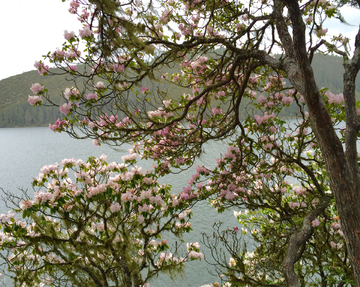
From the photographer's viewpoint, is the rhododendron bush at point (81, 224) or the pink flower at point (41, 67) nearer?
the pink flower at point (41, 67)

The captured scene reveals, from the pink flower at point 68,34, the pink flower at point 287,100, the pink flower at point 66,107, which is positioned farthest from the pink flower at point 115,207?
the pink flower at point 287,100

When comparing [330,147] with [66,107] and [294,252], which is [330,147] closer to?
[294,252]

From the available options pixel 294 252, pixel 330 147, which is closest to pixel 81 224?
pixel 294 252

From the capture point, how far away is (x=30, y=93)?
459 ft

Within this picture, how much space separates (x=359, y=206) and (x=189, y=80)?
3.90m

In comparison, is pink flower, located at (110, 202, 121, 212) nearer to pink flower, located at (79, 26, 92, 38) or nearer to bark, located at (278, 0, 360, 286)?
pink flower, located at (79, 26, 92, 38)

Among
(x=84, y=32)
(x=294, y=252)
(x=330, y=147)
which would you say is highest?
(x=84, y=32)

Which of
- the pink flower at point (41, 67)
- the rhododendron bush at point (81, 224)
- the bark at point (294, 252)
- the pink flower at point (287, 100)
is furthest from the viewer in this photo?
the pink flower at point (287, 100)

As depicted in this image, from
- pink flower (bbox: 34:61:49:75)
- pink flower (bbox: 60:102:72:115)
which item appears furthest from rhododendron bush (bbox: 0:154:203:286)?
pink flower (bbox: 34:61:49:75)

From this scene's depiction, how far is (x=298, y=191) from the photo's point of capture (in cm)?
589

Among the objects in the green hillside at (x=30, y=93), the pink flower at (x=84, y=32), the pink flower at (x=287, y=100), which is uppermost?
the green hillside at (x=30, y=93)

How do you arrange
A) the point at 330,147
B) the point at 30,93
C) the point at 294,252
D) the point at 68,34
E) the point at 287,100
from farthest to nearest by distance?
1. the point at 30,93
2. the point at 287,100
3. the point at 68,34
4. the point at 330,147
5. the point at 294,252

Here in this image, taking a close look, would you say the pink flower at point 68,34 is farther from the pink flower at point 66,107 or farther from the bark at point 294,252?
the bark at point 294,252

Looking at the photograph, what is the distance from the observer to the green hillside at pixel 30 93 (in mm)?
122262
